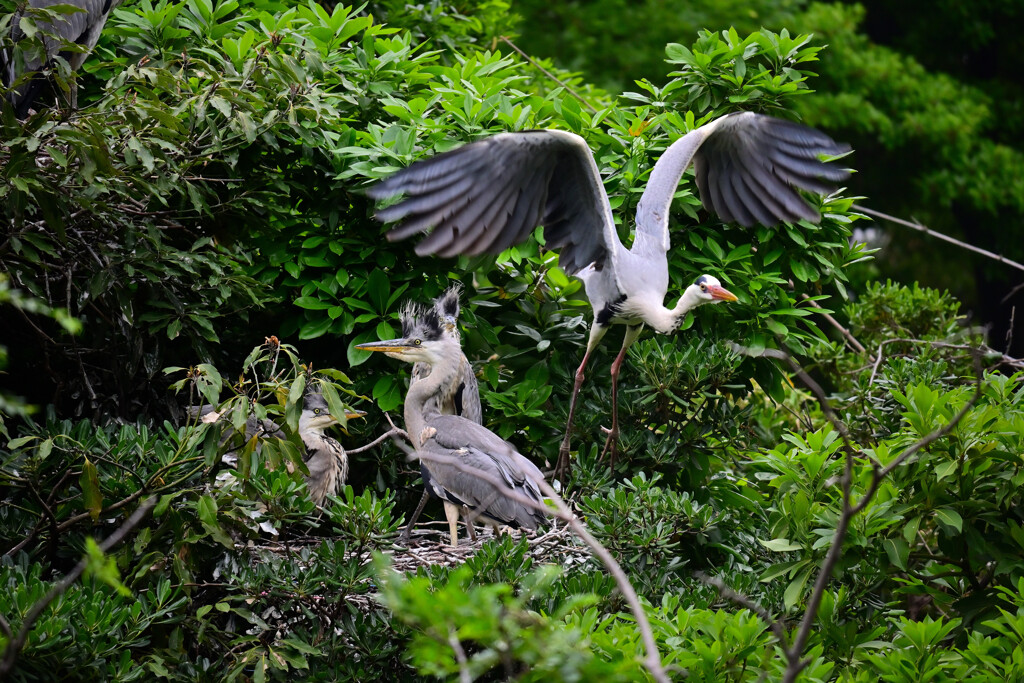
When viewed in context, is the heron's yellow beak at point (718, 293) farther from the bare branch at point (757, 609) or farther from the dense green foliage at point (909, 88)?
the dense green foliage at point (909, 88)

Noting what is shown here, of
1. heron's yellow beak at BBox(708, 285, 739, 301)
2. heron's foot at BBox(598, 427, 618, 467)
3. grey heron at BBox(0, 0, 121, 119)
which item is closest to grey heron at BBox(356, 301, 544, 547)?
heron's foot at BBox(598, 427, 618, 467)

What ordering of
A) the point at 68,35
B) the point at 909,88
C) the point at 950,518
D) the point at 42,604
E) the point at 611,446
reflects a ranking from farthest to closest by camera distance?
the point at 909,88, the point at 68,35, the point at 611,446, the point at 950,518, the point at 42,604

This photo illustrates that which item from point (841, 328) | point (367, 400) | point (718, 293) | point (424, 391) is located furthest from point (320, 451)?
point (841, 328)

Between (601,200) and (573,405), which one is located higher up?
(601,200)

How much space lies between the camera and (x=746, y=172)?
4391 mm

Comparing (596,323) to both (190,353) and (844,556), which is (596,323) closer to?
(844,556)

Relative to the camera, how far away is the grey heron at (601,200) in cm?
361

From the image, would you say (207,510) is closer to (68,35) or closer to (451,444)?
(451,444)

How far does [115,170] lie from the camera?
11.3 ft

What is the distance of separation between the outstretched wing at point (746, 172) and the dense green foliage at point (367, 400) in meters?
0.20

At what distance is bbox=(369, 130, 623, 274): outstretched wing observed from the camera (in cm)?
356

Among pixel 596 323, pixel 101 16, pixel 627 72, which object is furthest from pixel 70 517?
pixel 627 72

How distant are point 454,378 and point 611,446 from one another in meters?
0.73

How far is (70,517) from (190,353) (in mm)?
1176
